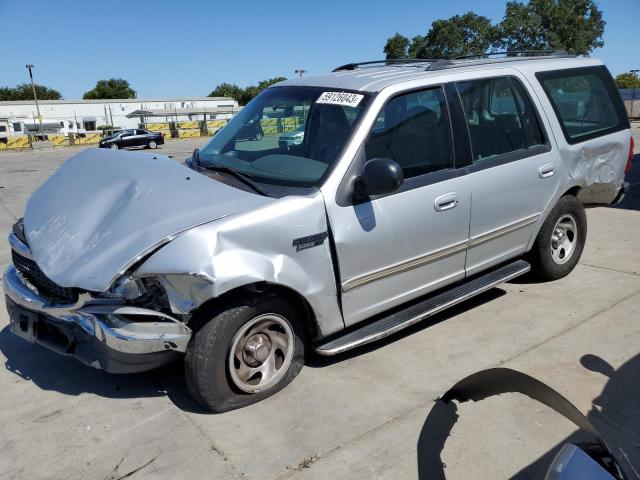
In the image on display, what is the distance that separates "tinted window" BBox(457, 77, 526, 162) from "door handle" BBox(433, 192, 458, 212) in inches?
16.8

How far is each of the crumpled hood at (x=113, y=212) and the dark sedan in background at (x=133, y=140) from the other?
31.3 meters

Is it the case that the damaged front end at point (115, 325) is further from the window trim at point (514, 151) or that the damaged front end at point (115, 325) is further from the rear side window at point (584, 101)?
the rear side window at point (584, 101)

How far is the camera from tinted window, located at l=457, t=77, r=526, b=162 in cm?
387

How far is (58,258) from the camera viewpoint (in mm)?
2898

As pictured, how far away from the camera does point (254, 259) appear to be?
2.83 meters

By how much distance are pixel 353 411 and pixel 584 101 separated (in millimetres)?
3663

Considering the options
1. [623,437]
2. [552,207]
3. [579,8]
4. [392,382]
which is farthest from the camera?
[579,8]

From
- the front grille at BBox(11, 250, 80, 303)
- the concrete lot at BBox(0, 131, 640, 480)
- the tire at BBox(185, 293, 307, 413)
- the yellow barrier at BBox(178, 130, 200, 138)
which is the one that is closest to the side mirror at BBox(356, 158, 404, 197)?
the tire at BBox(185, 293, 307, 413)

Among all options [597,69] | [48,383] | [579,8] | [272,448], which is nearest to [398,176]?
[272,448]

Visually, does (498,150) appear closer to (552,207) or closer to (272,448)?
(552,207)

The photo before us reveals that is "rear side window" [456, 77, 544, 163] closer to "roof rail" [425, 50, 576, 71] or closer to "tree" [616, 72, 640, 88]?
"roof rail" [425, 50, 576, 71]

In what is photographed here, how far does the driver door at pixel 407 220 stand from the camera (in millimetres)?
3215

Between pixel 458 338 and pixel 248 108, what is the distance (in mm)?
2425

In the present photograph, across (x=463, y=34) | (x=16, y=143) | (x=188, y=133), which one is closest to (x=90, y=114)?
(x=188, y=133)
